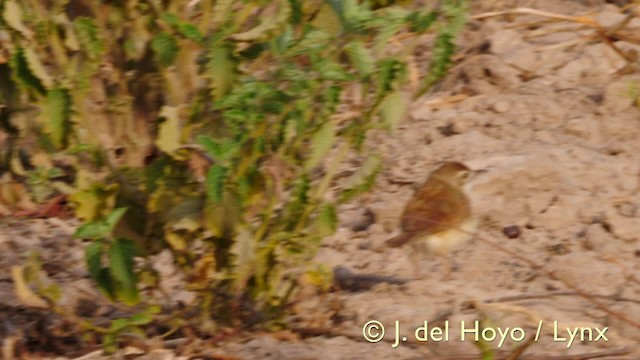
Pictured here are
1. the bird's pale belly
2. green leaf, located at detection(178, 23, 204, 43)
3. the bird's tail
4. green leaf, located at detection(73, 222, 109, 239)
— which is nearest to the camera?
green leaf, located at detection(73, 222, 109, 239)

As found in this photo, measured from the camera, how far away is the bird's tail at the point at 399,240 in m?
4.17

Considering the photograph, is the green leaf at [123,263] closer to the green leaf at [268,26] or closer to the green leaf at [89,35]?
the green leaf at [89,35]

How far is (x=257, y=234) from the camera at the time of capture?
11.1 ft

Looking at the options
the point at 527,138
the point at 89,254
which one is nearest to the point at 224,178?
the point at 89,254

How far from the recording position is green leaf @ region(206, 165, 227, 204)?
2.95 m

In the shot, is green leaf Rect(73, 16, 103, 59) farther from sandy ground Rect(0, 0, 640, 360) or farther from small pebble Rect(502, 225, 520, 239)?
small pebble Rect(502, 225, 520, 239)

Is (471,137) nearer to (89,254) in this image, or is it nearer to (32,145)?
(32,145)

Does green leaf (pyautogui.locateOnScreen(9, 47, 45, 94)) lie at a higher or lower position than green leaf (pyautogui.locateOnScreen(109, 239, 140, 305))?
higher

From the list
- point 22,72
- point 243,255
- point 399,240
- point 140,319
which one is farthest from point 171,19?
point 399,240

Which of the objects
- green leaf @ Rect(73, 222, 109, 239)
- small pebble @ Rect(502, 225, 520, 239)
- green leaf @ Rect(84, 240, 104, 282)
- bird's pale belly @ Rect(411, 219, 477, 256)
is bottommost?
small pebble @ Rect(502, 225, 520, 239)

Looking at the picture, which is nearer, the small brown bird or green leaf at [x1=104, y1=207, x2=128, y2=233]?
green leaf at [x1=104, y1=207, x2=128, y2=233]

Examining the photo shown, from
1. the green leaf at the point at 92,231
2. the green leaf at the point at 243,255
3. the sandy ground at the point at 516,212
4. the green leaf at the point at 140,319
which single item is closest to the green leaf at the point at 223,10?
the green leaf at the point at 243,255

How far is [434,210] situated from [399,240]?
15.9 inches

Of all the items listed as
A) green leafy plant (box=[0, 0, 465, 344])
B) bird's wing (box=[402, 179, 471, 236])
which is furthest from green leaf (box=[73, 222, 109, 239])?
bird's wing (box=[402, 179, 471, 236])
